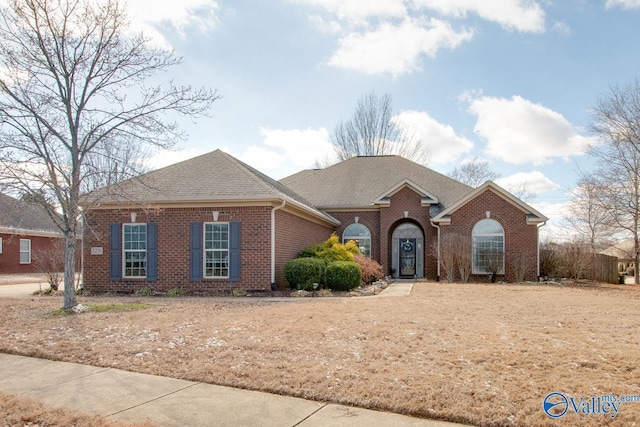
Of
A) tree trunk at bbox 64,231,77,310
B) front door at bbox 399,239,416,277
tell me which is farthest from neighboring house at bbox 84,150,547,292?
front door at bbox 399,239,416,277

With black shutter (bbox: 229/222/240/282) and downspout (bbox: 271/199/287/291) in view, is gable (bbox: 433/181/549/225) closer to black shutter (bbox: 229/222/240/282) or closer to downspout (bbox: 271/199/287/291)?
downspout (bbox: 271/199/287/291)

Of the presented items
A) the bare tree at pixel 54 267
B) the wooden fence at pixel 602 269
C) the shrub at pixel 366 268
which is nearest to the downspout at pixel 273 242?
the shrub at pixel 366 268

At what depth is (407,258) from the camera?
24.3m

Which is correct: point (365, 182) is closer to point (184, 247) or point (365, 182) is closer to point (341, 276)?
point (341, 276)

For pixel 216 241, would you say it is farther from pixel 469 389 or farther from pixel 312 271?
pixel 469 389

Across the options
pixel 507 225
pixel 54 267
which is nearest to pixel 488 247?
pixel 507 225

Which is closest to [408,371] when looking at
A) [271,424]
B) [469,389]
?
[469,389]

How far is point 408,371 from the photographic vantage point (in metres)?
5.89

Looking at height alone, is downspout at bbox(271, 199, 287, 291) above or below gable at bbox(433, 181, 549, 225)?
below

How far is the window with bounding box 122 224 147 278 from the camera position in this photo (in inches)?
647

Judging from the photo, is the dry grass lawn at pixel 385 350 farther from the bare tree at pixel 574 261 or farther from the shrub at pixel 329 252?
the bare tree at pixel 574 261

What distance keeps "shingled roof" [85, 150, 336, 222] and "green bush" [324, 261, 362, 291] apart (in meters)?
2.61

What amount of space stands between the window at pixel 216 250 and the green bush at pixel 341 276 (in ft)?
10.5

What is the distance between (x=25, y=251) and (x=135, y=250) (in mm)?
19174
